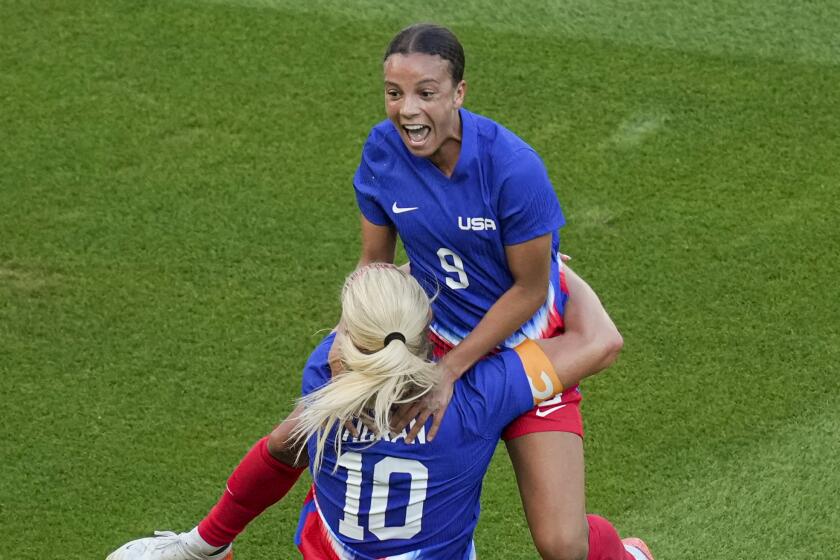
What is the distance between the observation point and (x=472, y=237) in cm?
357

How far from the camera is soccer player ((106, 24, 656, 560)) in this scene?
3.43 metres

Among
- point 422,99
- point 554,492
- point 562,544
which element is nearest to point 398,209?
point 422,99

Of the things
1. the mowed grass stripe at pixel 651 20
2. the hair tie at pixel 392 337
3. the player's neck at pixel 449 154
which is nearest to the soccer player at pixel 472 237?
the player's neck at pixel 449 154

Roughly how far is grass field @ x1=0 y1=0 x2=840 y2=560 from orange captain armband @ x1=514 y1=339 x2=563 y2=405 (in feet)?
3.12

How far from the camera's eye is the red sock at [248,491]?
3924 mm

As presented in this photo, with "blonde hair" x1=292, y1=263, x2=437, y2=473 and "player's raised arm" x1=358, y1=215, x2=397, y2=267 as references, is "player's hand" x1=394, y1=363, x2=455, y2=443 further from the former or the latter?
"player's raised arm" x1=358, y1=215, x2=397, y2=267

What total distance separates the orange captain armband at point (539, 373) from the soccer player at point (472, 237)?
0.23 feet

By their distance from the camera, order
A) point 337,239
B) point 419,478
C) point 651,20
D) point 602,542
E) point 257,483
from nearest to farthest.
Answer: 1. point 419,478
2. point 602,542
3. point 257,483
4. point 337,239
5. point 651,20

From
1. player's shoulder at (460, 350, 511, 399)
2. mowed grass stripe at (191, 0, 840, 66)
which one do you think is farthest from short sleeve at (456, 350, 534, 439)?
mowed grass stripe at (191, 0, 840, 66)

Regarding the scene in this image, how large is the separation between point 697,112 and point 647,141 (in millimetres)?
363

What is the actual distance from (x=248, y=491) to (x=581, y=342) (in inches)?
41.9

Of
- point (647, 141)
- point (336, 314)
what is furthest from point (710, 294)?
point (336, 314)

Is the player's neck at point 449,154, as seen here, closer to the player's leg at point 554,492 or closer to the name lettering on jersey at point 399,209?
the name lettering on jersey at point 399,209

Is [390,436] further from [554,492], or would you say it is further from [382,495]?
[554,492]
